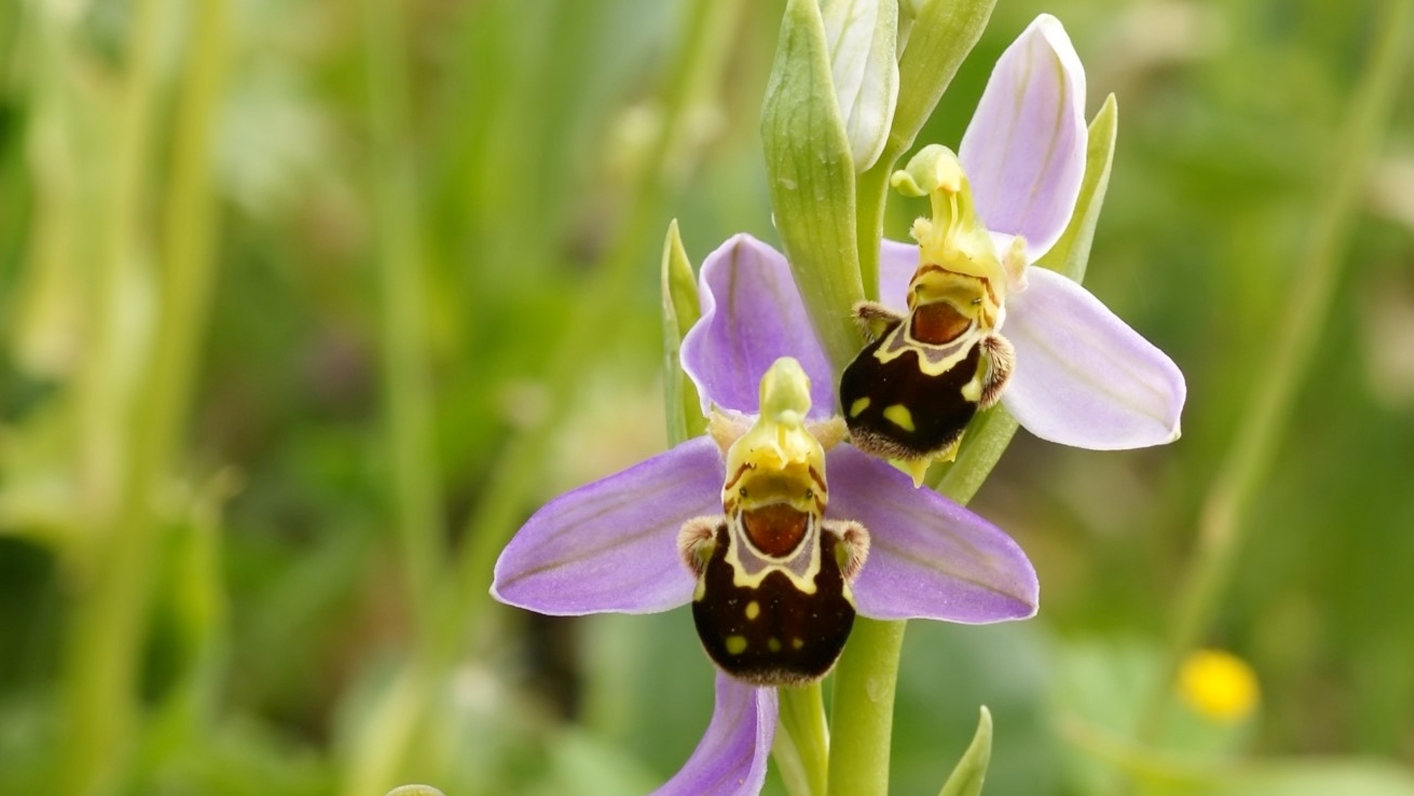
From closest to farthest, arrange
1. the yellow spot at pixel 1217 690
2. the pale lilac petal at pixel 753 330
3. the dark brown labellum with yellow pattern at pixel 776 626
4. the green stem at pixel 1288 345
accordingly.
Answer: the dark brown labellum with yellow pattern at pixel 776 626 → the pale lilac petal at pixel 753 330 → the green stem at pixel 1288 345 → the yellow spot at pixel 1217 690

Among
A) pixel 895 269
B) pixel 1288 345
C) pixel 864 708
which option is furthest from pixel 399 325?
pixel 864 708

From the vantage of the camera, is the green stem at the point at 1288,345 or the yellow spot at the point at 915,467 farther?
the green stem at the point at 1288,345

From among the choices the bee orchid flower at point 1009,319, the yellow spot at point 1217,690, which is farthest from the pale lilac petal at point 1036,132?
the yellow spot at point 1217,690

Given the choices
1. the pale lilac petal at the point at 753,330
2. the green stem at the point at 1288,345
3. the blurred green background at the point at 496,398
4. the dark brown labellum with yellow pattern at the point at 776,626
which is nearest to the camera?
the dark brown labellum with yellow pattern at the point at 776,626

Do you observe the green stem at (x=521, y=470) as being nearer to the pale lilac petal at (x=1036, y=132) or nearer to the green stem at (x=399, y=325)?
the green stem at (x=399, y=325)

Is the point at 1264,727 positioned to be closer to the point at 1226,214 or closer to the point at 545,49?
the point at 1226,214

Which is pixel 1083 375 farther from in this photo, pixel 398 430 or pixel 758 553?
pixel 398 430

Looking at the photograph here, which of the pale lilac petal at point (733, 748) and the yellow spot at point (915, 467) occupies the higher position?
the yellow spot at point (915, 467)

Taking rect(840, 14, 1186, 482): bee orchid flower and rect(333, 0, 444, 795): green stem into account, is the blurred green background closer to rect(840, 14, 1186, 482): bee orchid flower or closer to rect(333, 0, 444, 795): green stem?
rect(333, 0, 444, 795): green stem
